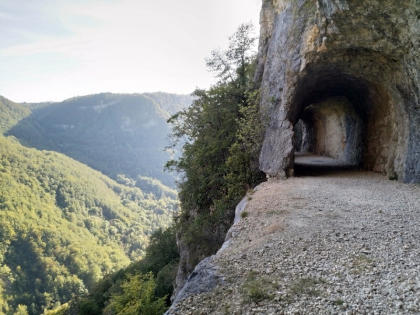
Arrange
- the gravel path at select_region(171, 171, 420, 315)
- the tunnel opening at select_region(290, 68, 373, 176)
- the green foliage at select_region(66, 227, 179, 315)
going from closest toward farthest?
the gravel path at select_region(171, 171, 420, 315) < the tunnel opening at select_region(290, 68, 373, 176) < the green foliage at select_region(66, 227, 179, 315)

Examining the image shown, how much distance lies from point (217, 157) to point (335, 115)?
12346 mm

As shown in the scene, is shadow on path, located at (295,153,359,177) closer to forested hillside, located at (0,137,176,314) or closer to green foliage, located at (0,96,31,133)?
forested hillside, located at (0,137,176,314)

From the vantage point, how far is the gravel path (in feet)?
11.3

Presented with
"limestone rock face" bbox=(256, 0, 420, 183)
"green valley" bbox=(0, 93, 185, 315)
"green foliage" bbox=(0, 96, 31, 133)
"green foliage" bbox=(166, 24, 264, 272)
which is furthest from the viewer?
"green foliage" bbox=(0, 96, 31, 133)

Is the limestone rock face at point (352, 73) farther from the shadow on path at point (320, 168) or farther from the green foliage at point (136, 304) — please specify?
the green foliage at point (136, 304)

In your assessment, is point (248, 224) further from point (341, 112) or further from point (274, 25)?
point (341, 112)

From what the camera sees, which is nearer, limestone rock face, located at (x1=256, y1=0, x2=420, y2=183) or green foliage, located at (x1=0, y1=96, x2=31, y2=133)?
limestone rock face, located at (x1=256, y1=0, x2=420, y2=183)

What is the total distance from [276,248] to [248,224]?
1.80 m

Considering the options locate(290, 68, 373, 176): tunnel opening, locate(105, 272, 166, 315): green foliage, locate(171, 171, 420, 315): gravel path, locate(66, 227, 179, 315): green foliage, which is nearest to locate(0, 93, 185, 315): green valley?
locate(66, 227, 179, 315): green foliage

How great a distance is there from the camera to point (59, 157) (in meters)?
146

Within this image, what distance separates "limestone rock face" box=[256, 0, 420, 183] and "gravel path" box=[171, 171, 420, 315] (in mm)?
5121

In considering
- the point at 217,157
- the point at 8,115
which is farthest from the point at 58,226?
the point at 8,115

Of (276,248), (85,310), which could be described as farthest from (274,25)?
(85,310)

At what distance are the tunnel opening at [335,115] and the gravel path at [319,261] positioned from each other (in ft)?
26.5
